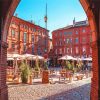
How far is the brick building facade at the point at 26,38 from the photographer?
45906mm

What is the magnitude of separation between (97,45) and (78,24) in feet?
181

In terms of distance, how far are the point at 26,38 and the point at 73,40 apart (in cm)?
1252

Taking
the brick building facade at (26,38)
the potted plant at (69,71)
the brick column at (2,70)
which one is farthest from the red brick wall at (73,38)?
Answer: the brick column at (2,70)

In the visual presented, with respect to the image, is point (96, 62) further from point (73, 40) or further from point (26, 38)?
point (73, 40)

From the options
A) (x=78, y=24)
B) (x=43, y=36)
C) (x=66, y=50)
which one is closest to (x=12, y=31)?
(x=43, y=36)

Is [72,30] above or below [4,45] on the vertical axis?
above

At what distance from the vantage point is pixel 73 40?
190ft

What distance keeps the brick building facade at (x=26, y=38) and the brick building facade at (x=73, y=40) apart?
3421 mm

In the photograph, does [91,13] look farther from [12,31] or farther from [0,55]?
[12,31]

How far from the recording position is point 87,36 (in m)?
55.5

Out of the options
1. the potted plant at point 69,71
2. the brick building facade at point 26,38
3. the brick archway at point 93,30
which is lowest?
the potted plant at point 69,71

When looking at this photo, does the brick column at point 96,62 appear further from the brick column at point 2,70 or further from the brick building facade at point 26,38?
the brick building facade at point 26,38

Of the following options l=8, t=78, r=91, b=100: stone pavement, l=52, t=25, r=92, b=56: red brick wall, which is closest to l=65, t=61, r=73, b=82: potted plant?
l=8, t=78, r=91, b=100: stone pavement

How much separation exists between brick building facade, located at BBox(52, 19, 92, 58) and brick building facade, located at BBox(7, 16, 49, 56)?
135 inches
